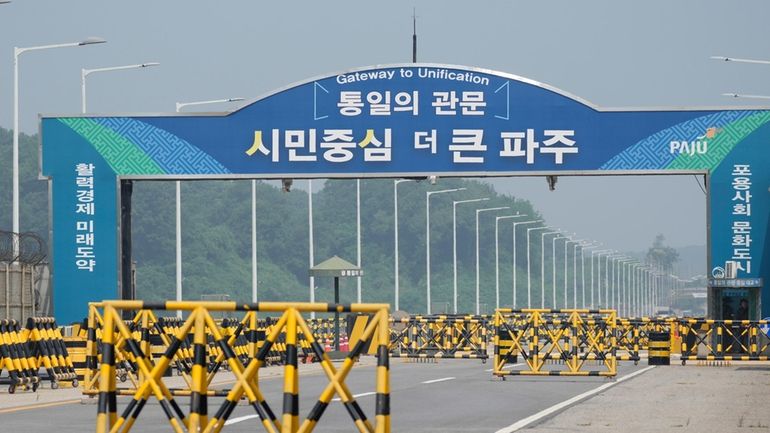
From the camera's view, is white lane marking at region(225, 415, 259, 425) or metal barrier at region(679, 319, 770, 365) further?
metal barrier at region(679, 319, 770, 365)

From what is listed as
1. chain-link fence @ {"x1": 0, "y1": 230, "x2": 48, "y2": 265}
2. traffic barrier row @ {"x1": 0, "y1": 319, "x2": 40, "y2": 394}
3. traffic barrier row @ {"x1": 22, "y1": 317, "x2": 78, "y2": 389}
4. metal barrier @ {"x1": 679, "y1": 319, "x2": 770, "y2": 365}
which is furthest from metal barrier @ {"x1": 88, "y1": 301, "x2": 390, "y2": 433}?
metal barrier @ {"x1": 679, "y1": 319, "x2": 770, "y2": 365}

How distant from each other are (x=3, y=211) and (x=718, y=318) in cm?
9977

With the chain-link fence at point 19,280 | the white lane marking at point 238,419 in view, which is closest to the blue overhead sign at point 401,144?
the chain-link fence at point 19,280

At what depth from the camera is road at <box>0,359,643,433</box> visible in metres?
18.5

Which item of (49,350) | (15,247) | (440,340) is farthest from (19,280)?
(49,350)

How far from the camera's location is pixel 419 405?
2284 cm

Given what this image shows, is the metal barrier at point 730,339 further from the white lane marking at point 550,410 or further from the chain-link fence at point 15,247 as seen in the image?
the chain-link fence at point 15,247

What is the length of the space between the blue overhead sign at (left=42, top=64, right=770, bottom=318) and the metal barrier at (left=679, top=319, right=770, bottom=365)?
5.80 feet

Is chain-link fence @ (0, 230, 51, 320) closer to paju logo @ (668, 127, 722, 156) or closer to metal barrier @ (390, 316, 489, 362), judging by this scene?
metal barrier @ (390, 316, 489, 362)

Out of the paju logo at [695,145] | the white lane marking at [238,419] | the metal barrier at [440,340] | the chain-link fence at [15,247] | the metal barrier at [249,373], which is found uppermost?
the paju logo at [695,145]

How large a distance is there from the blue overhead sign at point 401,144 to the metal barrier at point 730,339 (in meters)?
1.77

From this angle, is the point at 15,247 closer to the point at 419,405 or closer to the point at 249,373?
the point at 419,405

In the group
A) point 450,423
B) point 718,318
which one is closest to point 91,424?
point 450,423

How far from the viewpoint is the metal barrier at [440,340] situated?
1716 inches
